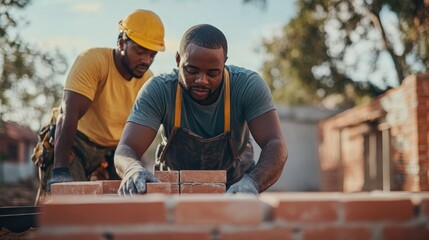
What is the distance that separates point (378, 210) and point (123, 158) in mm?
1543

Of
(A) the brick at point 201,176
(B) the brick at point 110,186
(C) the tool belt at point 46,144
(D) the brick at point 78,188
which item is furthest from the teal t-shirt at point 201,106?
(C) the tool belt at point 46,144

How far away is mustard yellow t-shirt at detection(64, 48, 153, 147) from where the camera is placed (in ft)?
13.1

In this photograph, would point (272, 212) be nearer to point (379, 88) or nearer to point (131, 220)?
point (131, 220)

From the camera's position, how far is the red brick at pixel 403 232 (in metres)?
1.98

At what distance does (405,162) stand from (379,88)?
24.1 ft

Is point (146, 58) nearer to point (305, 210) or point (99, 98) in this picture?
point (99, 98)

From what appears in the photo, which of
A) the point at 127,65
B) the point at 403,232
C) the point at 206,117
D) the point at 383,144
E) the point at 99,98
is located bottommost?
the point at 403,232

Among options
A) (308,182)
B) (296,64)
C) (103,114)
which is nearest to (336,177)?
(308,182)

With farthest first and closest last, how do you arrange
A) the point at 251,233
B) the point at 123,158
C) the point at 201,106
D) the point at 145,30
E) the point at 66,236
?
the point at 145,30 → the point at 201,106 → the point at 123,158 → the point at 251,233 → the point at 66,236

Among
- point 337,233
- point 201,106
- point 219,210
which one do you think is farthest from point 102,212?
point 201,106

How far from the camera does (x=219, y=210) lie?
1864 mm

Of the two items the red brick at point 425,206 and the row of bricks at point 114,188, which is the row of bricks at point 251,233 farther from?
the row of bricks at point 114,188

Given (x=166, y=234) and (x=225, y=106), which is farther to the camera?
(x=225, y=106)

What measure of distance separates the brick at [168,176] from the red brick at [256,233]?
1095 mm
